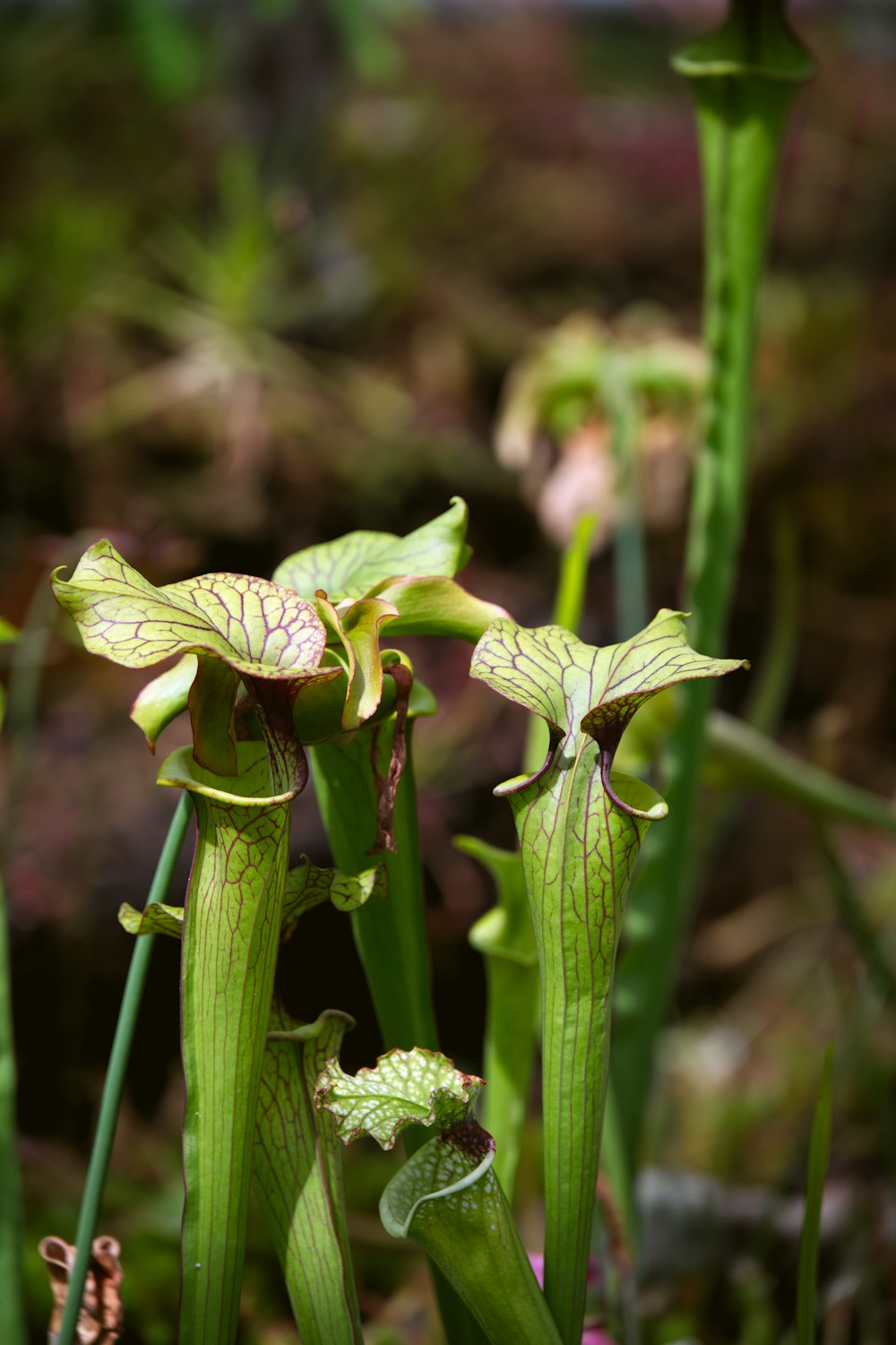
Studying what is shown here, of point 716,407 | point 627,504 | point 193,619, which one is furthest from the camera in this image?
point 627,504

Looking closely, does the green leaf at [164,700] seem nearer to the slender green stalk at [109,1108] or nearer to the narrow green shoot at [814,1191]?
the slender green stalk at [109,1108]

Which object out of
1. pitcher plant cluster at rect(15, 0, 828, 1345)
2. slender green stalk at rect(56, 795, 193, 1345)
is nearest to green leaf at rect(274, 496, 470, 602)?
pitcher plant cluster at rect(15, 0, 828, 1345)

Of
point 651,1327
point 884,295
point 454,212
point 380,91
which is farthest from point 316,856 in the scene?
point 380,91

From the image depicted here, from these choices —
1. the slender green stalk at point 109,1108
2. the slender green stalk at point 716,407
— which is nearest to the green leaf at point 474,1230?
the slender green stalk at point 109,1108

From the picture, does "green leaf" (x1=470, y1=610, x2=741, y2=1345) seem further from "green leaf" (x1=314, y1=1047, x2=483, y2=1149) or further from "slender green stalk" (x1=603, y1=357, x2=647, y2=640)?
"slender green stalk" (x1=603, y1=357, x2=647, y2=640)

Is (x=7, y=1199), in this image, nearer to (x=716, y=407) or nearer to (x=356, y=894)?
(x=356, y=894)

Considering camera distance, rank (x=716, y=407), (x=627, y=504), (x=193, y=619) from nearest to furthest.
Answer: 1. (x=193, y=619)
2. (x=716, y=407)
3. (x=627, y=504)

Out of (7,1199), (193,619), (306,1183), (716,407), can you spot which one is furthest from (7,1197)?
(716,407)
